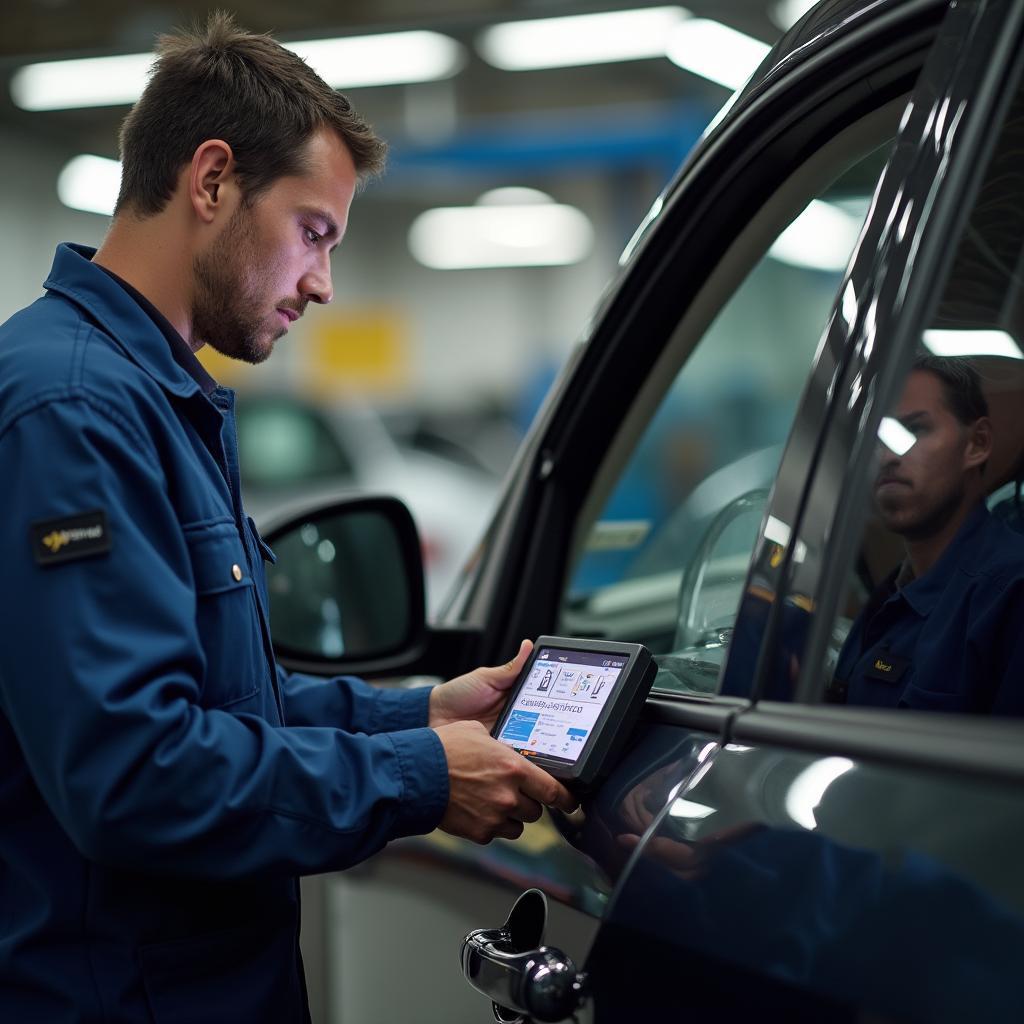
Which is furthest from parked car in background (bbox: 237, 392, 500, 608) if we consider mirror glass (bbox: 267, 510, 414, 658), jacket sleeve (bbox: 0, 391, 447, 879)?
jacket sleeve (bbox: 0, 391, 447, 879)

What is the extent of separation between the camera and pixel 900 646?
4.63ft

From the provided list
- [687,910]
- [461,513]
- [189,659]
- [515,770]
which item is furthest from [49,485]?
[461,513]

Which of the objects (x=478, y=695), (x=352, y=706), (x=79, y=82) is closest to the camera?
(x=478, y=695)

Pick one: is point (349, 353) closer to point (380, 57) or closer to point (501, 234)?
point (501, 234)

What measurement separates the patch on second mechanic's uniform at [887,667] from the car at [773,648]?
77mm

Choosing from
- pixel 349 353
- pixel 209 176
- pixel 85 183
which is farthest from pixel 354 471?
pixel 209 176

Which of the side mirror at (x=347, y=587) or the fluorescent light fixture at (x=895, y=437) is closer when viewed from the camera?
the fluorescent light fixture at (x=895, y=437)

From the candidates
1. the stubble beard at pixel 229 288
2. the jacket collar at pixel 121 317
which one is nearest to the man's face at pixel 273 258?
the stubble beard at pixel 229 288

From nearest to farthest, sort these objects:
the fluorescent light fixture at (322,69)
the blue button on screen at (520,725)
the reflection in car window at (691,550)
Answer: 1. the blue button on screen at (520,725)
2. the reflection in car window at (691,550)
3. the fluorescent light fixture at (322,69)

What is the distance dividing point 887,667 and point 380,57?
33.7 ft

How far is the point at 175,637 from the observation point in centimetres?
130

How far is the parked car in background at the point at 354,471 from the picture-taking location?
32.9 ft

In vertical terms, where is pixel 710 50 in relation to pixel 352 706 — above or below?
above

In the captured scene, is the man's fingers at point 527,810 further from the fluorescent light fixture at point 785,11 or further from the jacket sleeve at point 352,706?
the fluorescent light fixture at point 785,11
